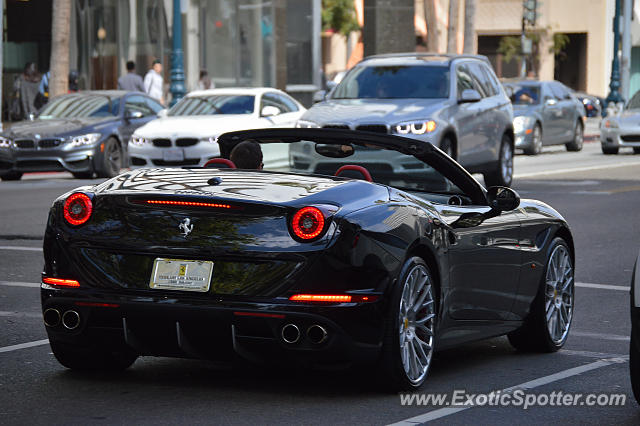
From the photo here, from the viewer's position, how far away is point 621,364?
313 inches

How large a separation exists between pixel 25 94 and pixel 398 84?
51.0 ft

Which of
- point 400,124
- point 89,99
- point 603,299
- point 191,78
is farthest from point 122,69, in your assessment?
point 603,299

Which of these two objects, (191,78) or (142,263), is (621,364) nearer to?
(142,263)

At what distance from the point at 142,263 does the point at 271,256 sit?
0.62 metres

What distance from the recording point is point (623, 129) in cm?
3169

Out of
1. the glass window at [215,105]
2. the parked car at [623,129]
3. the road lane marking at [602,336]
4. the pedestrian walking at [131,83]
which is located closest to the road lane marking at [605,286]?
the road lane marking at [602,336]

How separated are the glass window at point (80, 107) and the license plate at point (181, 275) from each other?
18.4 meters

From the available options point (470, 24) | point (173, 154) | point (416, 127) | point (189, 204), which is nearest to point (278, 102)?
point (173, 154)

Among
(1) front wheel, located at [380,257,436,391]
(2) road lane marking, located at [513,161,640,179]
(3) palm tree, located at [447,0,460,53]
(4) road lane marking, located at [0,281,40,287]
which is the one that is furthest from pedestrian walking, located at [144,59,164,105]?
(1) front wheel, located at [380,257,436,391]

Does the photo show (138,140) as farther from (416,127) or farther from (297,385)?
(297,385)

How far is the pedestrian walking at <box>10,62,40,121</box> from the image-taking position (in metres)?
34.0

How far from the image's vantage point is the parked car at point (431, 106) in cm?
1984

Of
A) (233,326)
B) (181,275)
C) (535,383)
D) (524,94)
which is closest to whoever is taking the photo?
(233,326)

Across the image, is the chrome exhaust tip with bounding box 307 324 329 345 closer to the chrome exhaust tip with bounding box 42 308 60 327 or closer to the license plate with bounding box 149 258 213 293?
the license plate with bounding box 149 258 213 293
